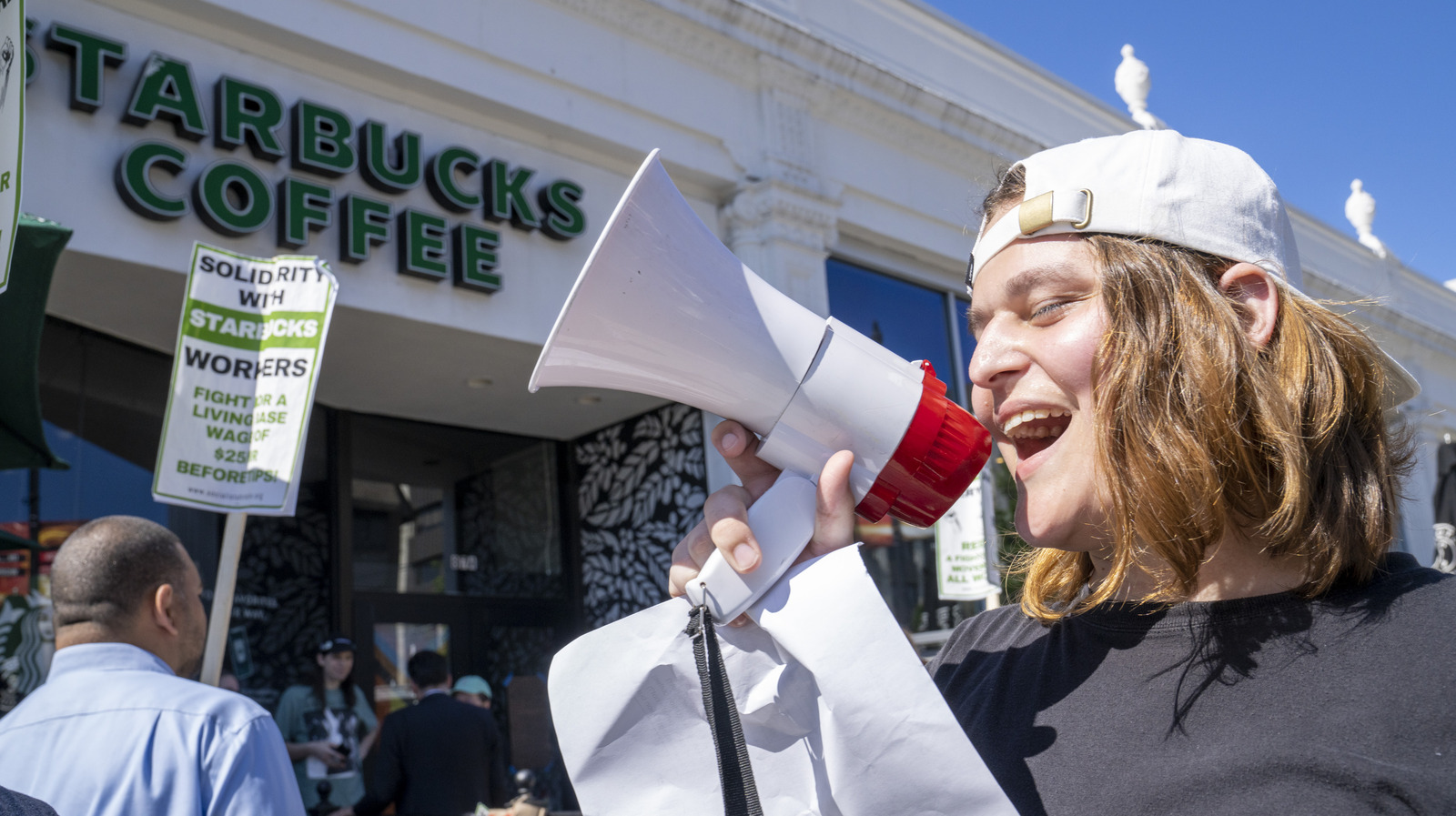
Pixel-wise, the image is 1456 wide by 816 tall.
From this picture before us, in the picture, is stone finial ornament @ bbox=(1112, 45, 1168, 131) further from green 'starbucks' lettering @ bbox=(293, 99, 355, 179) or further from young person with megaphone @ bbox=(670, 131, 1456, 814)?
young person with megaphone @ bbox=(670, 131, 1456, 814)

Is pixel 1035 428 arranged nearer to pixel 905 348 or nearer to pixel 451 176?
pixel 451 176

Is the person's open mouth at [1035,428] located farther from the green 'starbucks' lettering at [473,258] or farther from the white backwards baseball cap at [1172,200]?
the green 'starbucks' lettering at [473,258]

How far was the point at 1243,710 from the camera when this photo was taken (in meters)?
0.92

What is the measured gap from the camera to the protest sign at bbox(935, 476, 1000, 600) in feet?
19.7

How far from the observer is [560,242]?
6820 millimetres

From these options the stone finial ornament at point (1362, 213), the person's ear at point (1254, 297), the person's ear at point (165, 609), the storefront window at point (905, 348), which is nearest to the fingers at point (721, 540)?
the person's ear at point (1254, 297)

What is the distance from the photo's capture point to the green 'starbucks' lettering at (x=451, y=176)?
6.25m

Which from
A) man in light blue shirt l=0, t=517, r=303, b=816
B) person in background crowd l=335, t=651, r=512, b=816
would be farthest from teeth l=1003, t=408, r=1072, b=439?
person in background crowd l=335, t=651, r=512, b=816

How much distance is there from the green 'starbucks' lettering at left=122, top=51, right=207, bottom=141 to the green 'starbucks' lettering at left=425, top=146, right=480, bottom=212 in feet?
4.06

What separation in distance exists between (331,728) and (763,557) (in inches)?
228

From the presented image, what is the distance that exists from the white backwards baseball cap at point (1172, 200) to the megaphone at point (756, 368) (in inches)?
8.9

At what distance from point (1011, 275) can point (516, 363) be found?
6.01 m

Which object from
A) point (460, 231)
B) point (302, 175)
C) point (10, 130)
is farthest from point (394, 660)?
point (10, 130)

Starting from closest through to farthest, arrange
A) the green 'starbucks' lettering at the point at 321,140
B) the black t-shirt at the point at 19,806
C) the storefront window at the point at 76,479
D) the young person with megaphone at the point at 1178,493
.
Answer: the black t-shirt at the point at 19,806
the young person with megaphone at the point at 1178,493
the storefront window at the point at 76,479
the green 'starbucks' lettering at the point at 321,140
